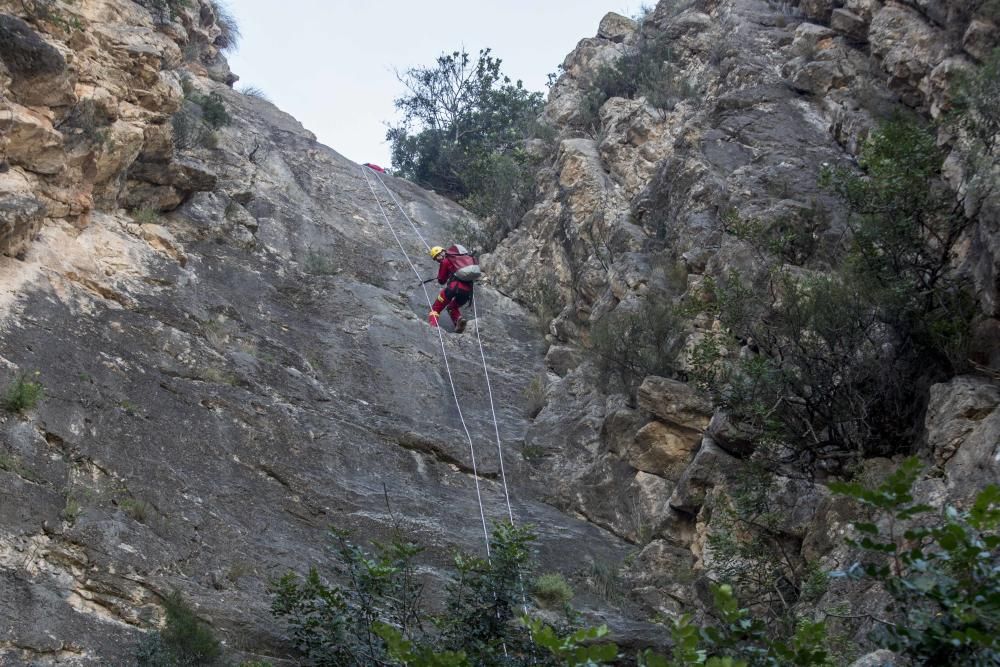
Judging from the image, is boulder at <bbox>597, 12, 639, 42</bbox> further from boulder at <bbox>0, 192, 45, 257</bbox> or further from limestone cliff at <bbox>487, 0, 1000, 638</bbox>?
boulder at <bbox>0, 192, 45, 257</bbox>

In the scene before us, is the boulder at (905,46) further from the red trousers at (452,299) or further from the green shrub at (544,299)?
the red trousers at (452,299)

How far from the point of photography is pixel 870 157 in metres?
10.2

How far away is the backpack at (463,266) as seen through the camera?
14711 mm

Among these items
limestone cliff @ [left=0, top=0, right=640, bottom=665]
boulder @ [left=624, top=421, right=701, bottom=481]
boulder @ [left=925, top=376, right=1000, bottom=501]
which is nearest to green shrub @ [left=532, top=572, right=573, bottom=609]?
limestone cliff @ [left=0, top=0, right=640, bottom=665]

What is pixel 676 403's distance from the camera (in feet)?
36.9

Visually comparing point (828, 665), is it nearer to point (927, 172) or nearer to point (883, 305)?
point (883, 305)

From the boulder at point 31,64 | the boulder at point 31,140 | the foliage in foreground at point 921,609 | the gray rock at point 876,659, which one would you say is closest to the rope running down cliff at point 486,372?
the gray rock at point 876,659

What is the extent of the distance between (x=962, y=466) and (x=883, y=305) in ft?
7.27

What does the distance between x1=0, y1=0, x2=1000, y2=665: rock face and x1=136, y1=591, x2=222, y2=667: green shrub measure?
7.2 inches

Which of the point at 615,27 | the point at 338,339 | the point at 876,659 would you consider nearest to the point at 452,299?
the point at 338,339

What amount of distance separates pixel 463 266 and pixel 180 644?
9.09 meters

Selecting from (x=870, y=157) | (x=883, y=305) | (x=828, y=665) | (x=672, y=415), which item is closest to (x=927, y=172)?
(x=870, y=157)

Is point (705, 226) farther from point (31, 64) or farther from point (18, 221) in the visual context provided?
point (31, 64)

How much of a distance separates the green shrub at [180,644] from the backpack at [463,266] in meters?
8.35
